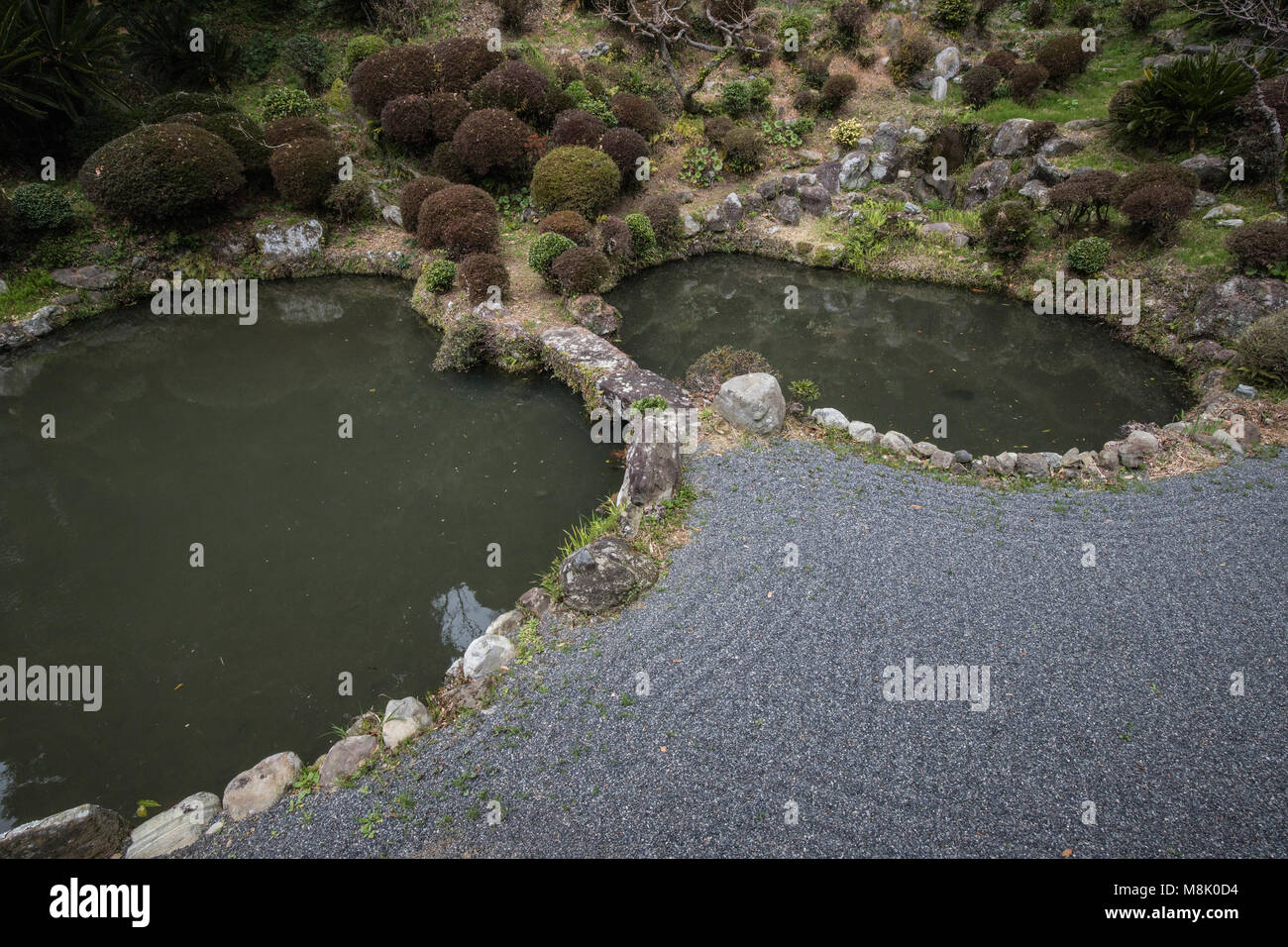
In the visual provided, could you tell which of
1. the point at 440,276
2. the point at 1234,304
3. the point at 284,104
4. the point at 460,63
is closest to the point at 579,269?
the point at 440,276

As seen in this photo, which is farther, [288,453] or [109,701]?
[288,453]

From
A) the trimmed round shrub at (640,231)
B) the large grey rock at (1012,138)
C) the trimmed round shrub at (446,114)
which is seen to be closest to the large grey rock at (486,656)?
the trimmed round shrub at (640,231)

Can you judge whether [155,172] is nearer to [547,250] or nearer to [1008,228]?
[547,250]

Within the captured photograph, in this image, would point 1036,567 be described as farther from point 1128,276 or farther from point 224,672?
point 1128,276

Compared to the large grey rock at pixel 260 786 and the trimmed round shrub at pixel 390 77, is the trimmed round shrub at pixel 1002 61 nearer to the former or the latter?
the trimmed round shrub at pixel 390 77

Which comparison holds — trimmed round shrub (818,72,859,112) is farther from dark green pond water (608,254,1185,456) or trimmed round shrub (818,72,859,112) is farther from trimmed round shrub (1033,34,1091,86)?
dark green pond water (608,254,1185,456)

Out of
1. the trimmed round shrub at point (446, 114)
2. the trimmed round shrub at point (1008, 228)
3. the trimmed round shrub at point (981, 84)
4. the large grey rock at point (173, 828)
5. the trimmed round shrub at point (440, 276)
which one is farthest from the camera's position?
the trimmed round shrub at point (981, 84)

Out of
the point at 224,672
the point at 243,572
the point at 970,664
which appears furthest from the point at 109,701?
the point at 970,664
